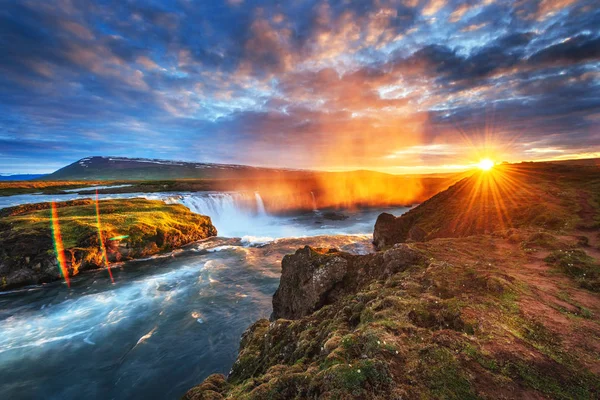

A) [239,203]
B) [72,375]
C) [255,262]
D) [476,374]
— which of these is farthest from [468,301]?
[239,203]

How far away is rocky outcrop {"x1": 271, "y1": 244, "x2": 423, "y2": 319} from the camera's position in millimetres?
11508

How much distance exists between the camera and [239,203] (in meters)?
73.7

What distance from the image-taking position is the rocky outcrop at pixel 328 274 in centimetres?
1151

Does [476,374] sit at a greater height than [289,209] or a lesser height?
greater

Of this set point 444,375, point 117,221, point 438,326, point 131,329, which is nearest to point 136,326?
point 131,329

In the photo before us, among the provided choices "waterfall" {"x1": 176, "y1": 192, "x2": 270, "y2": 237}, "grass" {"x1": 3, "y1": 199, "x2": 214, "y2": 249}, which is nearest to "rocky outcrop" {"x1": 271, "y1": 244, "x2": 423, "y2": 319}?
"grass" {"x1": 3, "y1": 199, "x2": 214, "y2": 249}

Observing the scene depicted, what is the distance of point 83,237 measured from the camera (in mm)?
31141

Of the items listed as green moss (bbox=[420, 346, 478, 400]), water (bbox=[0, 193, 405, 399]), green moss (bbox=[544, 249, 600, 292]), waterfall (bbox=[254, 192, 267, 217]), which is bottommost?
water (bbox=[0, 193, 405, 399])

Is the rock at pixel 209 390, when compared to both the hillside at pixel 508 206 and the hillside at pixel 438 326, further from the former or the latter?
the hillside at pixel 508 206

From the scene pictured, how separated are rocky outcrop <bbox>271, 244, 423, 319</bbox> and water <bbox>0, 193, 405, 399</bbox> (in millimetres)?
6276

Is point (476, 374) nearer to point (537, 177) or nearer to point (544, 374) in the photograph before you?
point (544, 374)

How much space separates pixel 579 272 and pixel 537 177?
1057 inches

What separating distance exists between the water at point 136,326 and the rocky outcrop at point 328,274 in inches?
247

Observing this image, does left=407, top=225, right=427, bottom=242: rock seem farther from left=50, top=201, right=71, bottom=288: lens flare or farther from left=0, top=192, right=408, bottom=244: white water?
left=50, top=201, right=71, bottom=288: lens flare
